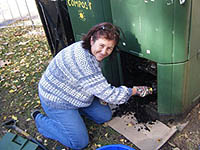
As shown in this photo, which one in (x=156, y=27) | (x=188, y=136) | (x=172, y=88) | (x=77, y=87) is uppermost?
(x=156, y=27)

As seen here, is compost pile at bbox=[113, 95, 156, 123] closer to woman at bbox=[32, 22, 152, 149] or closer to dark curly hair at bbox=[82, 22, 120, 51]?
woman at bbox=[32, 22, 152, 149]

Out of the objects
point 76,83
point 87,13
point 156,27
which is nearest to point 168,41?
point 156,27

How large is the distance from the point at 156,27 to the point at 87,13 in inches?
43.2

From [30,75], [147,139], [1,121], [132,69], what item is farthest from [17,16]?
[147,139]

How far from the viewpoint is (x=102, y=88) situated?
5.87 feet

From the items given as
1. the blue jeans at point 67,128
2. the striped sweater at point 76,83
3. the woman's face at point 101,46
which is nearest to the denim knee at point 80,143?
the blue jeans at point 67,128

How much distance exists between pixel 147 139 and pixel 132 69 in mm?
884

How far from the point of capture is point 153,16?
1.57m

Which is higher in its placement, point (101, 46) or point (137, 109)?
point (101, 46)

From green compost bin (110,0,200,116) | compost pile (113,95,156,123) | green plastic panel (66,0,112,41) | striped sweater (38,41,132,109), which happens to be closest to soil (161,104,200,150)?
green compost bin (110,0,200,116)

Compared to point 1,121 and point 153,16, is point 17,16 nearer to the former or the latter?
point 1,121

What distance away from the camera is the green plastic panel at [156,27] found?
4.85 feet

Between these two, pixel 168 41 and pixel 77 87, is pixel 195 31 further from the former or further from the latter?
pixel 77 87

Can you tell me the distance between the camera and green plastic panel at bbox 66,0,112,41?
7.16 feet
